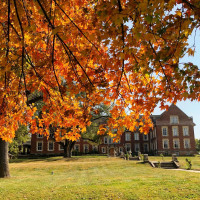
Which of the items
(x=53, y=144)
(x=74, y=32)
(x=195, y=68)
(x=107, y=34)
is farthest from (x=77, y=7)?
(x=53, y=144)

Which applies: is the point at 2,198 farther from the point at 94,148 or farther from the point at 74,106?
the point at 94,148

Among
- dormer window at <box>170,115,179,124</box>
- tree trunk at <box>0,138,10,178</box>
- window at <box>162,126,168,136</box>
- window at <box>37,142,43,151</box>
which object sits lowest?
window at <box>37,142,43,151</box>

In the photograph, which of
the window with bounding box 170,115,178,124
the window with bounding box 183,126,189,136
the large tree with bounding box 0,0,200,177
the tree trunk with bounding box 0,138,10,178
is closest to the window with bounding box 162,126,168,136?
the window with bounding box 170,115,178,124

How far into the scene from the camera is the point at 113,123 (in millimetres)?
7395

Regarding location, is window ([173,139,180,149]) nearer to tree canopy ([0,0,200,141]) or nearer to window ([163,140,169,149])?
window ([163,140,169,149])

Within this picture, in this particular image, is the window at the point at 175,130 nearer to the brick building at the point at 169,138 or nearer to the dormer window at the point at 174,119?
the brick building at the point at 169,138

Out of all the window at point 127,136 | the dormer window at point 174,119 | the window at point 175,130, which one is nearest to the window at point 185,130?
the window at point 175,130

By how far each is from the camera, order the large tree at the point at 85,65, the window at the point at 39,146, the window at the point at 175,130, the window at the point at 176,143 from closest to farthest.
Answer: the large tree at the point at 85,65 < the window at the point at 176,143 < the window at the point at 175,130 < the window at the point at 39,146

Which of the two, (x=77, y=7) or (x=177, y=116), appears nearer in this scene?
(x=77, y=7)

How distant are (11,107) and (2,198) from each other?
363 centimetres

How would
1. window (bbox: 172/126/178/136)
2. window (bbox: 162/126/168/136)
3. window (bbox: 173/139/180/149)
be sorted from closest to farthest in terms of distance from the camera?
window (bbox: 173/139/180/149) < window (bbox: 172/126/178/136) < window (bbox: 162/126/168/136)

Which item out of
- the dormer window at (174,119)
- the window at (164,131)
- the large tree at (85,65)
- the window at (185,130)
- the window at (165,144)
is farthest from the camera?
the dormer window at (174,119)

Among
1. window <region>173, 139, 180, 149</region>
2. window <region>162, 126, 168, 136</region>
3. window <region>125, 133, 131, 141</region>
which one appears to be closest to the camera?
window <region>173, 139, 180, 149</region>

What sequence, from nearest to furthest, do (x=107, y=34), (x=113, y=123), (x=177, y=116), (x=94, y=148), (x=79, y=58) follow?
(x=107, y=34), (x=79, y=58), (x=113, y=123), (x=177, y=116), (x=94, y=148)
